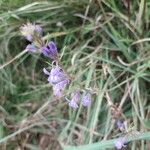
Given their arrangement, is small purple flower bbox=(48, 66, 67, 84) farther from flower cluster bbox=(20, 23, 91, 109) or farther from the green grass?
the green grass

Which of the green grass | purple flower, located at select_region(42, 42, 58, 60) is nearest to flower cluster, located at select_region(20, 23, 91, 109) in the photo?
purple flower, located at select_region(42, 42, 58, 60)

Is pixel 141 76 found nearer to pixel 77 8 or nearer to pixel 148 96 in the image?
pixel 148 96

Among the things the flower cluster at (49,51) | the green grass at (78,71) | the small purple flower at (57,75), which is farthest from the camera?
the green grass at (78,71)

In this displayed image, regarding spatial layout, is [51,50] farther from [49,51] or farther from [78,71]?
[78,71]

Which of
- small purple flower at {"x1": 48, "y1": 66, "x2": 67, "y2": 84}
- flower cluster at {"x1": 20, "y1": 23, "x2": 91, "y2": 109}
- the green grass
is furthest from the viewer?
the green grass

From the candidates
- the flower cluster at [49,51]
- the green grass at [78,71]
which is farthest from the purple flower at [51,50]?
the green grass at [78,71]

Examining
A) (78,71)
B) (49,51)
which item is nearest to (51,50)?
(49,51)

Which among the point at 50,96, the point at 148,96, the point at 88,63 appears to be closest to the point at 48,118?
the point at 50,96

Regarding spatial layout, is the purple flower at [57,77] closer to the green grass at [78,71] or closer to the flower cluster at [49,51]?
the flower cluster at [49,51]
